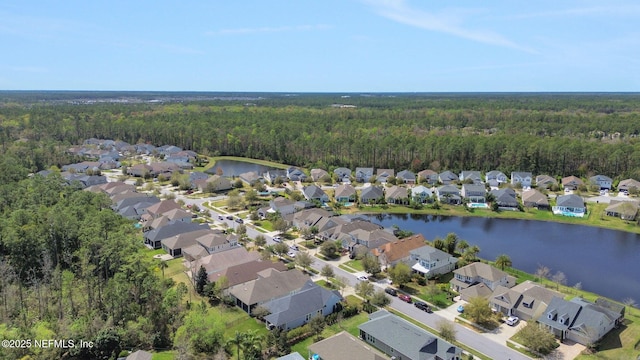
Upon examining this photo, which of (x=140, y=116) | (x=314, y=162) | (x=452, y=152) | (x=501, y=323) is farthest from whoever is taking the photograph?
(x=140, y=116)

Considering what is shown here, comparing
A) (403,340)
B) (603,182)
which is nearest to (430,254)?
(403,340)

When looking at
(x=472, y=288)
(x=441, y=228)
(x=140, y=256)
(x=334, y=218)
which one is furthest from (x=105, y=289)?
(x=441, y=228)

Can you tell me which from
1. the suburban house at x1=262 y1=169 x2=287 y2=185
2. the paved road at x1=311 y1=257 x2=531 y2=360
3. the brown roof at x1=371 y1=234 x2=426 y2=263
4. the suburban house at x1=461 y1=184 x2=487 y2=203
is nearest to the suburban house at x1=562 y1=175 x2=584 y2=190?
the suburban house at x1=461 y1=184 x2=487 y2=203

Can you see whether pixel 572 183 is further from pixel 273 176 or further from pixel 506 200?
pixel 273 176

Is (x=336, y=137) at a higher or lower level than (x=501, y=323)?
higher

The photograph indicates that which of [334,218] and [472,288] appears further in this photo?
[334,218]

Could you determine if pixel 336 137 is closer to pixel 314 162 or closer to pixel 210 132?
pixel 314 162
